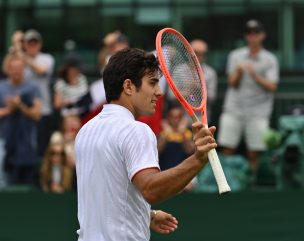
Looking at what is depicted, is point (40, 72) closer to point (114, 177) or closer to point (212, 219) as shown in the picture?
point (212, 219)

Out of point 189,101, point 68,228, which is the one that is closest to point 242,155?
point 68,228

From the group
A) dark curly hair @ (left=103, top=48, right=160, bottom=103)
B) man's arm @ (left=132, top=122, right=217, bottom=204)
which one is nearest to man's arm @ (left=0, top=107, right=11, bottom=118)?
dark curly hair @ (left=103, top=48, right=160, bottom=103)

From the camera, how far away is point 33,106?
9703 mm

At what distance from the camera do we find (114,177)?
4219 mm

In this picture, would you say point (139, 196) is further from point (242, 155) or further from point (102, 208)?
point (242, 155)

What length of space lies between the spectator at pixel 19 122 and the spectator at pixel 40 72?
547 millimetres

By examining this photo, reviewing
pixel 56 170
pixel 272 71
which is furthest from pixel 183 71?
pixel 272 71

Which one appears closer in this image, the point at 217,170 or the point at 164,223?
the point at 217,170

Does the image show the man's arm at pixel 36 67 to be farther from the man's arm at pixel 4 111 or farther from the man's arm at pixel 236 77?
the man's arm at pixel 236 77

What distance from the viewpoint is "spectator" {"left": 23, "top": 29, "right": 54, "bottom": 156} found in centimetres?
1033

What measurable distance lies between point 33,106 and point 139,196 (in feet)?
18.3

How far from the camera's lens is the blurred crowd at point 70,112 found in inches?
370

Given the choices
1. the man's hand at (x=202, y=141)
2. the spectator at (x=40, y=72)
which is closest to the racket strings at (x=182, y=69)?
the man's hand at (x=202, y=141)

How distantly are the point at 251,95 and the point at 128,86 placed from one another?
5831mm
